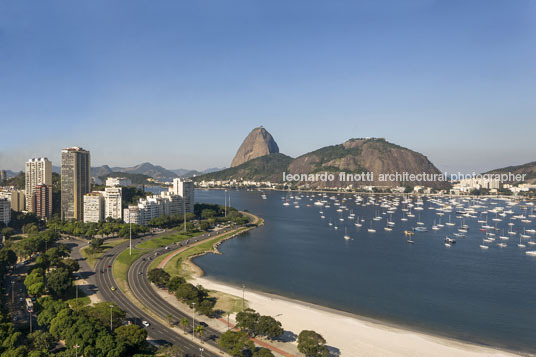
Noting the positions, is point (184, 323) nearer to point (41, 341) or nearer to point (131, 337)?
point (131, 337)

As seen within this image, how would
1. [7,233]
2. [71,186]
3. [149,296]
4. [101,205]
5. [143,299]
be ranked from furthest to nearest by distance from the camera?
[71,186]
[101,205]
[7,233]
[149,296]
[143,299]

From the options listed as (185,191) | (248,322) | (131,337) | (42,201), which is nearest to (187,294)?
(248,322)

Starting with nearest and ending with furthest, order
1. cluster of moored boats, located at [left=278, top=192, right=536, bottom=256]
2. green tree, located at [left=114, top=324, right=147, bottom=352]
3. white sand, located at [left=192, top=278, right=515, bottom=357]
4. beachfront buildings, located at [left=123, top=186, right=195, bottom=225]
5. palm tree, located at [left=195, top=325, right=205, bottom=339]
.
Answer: green tree, located at [left=114, top=324, right=147, bottom=352]
white sand, located at [left=192, top=278, right=515, bottom=357]
palm tree, located at [left=195, top=325, right=205, bottom=339]
cluster of moored boats, located at [left=278, top=192, right=536, bottom=256]
beachfront buildings, located at [left=123, top=186, right=195, bottom=225]

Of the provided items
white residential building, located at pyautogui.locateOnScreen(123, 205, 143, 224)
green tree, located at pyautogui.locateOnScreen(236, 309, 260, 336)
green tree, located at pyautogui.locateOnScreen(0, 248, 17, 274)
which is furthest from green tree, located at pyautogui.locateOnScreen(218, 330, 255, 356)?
white residential building, located at pyautogui.locateOnScreen(123, 205, 143, 224)

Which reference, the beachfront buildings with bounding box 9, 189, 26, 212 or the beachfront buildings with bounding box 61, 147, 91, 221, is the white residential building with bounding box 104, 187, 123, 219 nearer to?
the beachfront buildings with bounding box 61, 147, 91, 221

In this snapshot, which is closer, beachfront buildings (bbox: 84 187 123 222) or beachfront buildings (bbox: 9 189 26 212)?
beachfront buildings (bbox: 84 187 123 222)

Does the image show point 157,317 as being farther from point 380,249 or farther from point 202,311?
point 380,249

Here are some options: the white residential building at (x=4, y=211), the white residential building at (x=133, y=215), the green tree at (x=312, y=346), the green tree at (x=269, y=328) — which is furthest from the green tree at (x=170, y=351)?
the white residential building at (x=4, y=211)
